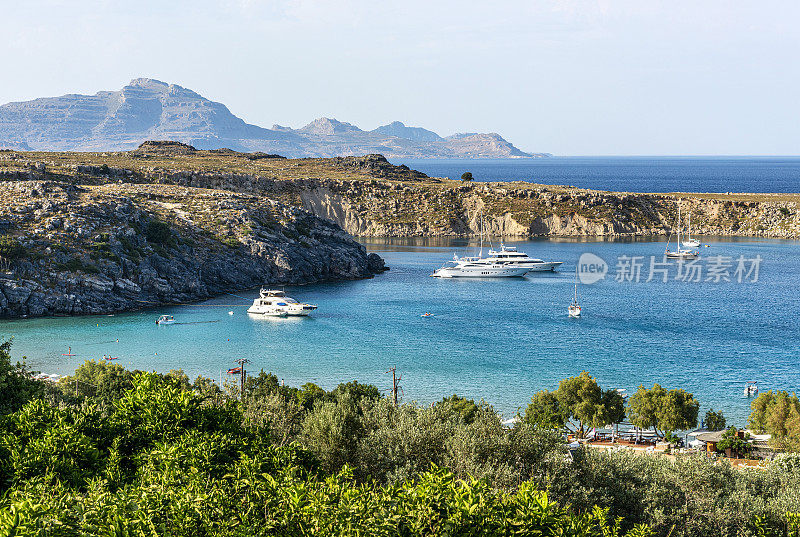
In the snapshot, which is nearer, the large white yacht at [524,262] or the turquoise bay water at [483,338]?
the turquoise bay water at [483,338]

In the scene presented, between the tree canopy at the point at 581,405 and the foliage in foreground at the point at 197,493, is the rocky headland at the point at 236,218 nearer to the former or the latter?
the tree canopy at the point at 581,405

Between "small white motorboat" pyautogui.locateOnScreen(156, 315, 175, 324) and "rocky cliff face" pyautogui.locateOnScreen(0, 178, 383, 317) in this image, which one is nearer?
"small white motorboat" pyautogui.locateOnScreen(156, 315, 175, 324)

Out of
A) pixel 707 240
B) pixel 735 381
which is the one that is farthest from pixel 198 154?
pixel 735 381

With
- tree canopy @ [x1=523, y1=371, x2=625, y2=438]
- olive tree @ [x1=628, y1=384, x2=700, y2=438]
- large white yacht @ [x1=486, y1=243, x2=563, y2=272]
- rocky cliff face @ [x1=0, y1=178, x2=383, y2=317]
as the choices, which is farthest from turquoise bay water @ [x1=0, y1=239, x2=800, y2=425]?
large white yacht @ [x1=486, y1=243, x2=563, y2=272]

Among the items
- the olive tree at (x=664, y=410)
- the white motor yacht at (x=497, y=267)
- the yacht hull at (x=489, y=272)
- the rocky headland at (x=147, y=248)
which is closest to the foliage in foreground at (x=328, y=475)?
the olive tree at (x=664, y=410)

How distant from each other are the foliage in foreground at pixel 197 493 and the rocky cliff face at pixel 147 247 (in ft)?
156

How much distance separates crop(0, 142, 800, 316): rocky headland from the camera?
61.9 metres

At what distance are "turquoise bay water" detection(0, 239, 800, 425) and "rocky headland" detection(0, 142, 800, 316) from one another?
4.40 metres

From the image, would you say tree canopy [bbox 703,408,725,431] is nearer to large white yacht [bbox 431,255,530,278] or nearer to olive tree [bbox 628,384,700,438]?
olive tree [bbox 628,384,700,438]

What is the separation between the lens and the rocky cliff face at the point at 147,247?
59.2 metres

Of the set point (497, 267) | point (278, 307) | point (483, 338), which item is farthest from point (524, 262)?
point (278, 307)

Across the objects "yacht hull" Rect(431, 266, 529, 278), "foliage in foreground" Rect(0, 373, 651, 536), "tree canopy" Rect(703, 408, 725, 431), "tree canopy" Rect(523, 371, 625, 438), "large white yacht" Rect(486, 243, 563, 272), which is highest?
"foliage in foreground" Rect(0, 373, 651, 536)

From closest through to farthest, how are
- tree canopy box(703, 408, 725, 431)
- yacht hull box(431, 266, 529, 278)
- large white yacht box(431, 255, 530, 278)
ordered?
1. tree canopy box(703, 408, 725, 431)
2. large white yacht box(431, 255, 530, 278)
3. yacht hull box(431, 266, 529, 278)

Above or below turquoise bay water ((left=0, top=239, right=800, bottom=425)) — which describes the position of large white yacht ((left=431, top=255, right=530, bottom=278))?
above
